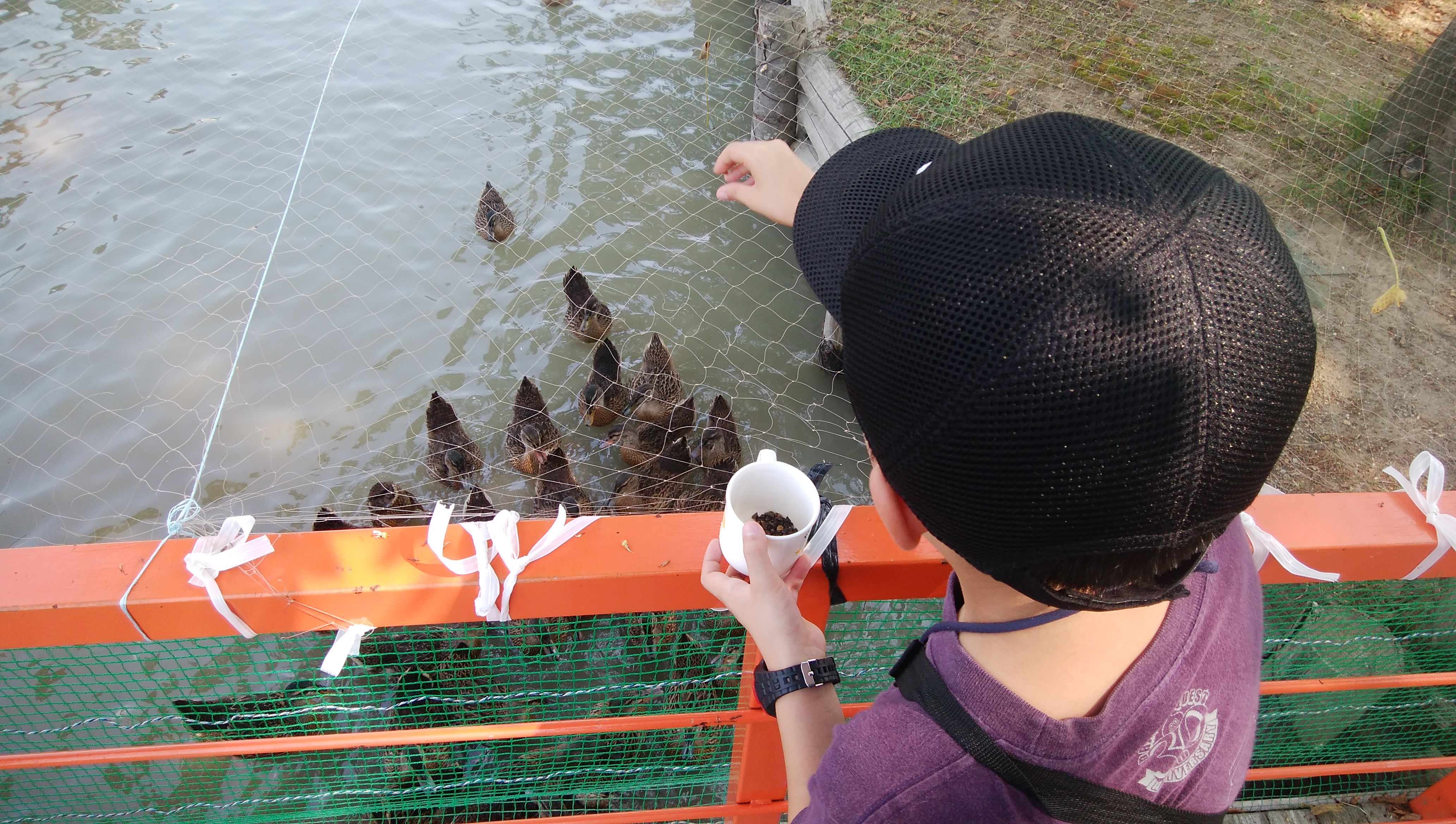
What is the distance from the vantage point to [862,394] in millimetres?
836

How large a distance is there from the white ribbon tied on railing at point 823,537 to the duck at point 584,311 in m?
3.19

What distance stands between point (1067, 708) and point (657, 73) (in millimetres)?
6044

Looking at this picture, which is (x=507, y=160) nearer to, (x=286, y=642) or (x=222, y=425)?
(x=222, y=425)

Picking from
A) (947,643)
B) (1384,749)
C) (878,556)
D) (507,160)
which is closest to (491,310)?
(507,160)

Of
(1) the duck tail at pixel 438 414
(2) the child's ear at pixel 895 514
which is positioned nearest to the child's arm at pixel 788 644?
(2) the child's ear at pixel 895 514

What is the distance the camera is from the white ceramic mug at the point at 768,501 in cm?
134

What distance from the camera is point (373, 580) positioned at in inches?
54.9

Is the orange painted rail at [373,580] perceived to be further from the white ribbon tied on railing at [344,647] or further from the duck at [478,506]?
the duck at [478,506]

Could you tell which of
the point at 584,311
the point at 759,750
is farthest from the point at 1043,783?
the point at 584,311

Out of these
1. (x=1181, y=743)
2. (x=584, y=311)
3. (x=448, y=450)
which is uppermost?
(x=1181, y=743)

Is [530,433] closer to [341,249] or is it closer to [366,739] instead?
[341,249]

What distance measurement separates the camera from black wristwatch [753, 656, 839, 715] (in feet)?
3.75

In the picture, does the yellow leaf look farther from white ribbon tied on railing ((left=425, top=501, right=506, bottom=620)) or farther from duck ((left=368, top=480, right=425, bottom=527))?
duck ((left=368, top=480, right=425, bottom=527))

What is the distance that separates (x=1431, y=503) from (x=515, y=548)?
184 centimetres
